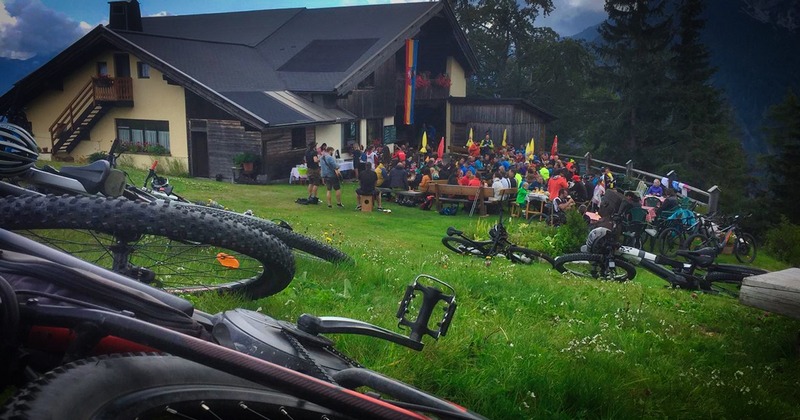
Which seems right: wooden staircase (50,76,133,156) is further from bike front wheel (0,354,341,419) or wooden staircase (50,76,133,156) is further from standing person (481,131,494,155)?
bike front wheel (0,354,341,419)

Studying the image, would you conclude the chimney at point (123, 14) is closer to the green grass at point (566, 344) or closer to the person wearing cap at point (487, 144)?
the person wearing cap at point (487, 144)

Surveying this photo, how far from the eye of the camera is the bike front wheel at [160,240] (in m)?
3.59

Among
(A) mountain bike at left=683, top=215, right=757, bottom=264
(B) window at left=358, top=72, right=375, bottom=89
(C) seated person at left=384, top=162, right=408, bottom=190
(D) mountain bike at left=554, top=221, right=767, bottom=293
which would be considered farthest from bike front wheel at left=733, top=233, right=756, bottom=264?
(B) window at left=358, top=72, right=375, bottom=89

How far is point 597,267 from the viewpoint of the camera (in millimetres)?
10547

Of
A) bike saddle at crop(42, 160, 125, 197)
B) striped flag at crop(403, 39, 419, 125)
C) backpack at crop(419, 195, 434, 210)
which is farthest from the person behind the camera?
striped flag at crop(403, 39, 419, 125)

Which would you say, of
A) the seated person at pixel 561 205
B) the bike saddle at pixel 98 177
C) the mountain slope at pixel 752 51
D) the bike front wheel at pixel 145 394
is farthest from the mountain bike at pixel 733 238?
the mountain slope at pixel 752 51

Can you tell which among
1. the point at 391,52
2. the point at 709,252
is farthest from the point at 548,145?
the point at 709,252

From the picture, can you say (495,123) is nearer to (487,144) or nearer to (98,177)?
(487,144)

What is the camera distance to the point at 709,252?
9.77m

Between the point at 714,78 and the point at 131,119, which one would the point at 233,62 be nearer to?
the point at 131,119

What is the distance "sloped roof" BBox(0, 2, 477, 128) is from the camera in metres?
23.1

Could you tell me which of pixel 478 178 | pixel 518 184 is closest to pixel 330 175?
pixel 478 178

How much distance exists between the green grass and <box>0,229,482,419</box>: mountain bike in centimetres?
148

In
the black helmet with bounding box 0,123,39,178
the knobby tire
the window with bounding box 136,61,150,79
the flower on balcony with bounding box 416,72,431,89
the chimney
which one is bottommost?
the knobby tire
